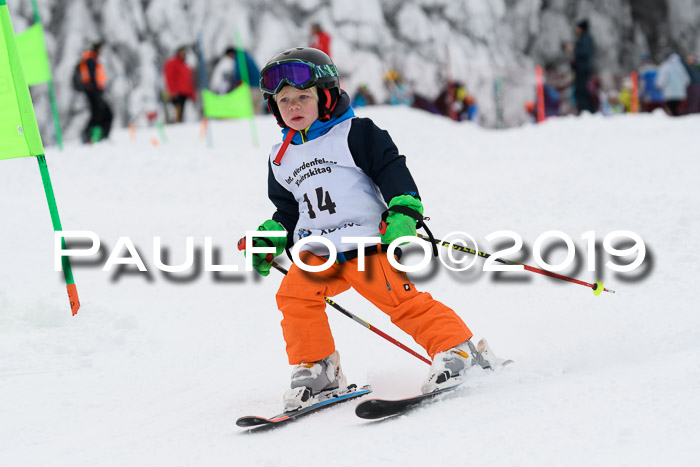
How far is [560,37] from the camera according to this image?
2583 cm

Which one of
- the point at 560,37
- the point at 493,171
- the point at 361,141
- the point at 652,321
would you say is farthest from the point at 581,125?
the point at 560,37

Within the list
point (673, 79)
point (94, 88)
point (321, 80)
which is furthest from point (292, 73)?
point (673, 79)

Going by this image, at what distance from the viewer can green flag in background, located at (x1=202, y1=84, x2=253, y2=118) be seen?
12109 mm

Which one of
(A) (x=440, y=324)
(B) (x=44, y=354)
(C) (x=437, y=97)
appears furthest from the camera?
(C) (x=437, y=97)

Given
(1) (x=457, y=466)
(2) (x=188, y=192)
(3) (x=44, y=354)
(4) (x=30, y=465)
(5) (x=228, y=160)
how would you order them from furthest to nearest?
1. (5) (x=228, y=160)
2. (2) (x=188, y=192)
3. (3) (x=44, y=354)
4. (4) (x=30, y=465)
5. (1) (x=457, y=466)

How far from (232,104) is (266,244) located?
364 inches

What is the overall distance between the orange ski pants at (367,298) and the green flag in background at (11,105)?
1928 millimetres

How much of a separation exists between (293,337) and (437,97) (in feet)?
66.7

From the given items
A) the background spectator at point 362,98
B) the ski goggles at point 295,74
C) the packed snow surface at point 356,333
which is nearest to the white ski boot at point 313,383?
the packed snow surface at point 356,333

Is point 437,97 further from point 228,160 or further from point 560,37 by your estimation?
point 228,160

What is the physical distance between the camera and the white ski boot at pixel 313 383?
3.20 meters

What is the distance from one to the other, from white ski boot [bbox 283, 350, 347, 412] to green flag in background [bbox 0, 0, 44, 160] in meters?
2.11

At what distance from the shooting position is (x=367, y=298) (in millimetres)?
3287

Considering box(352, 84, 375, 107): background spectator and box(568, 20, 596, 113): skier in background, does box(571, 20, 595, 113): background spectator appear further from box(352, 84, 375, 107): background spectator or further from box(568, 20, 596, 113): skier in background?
box(352, 84, 375, 107): background spectator
